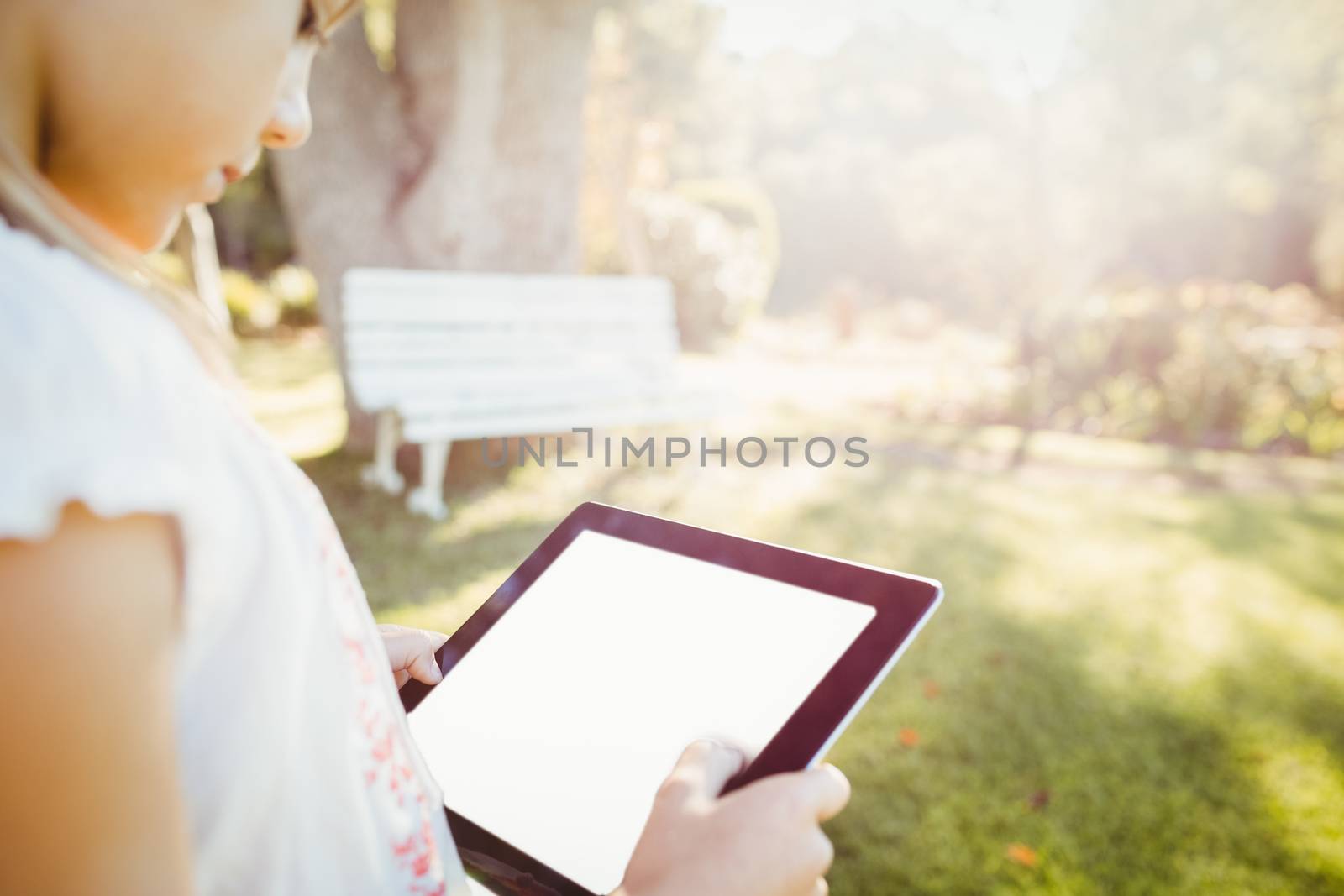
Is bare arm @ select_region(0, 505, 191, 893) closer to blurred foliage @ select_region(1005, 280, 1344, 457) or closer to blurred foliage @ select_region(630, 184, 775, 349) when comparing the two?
blurred foliage @ select_region(1005, 280, 1344, 457)

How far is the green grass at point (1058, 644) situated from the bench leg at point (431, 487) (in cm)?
12

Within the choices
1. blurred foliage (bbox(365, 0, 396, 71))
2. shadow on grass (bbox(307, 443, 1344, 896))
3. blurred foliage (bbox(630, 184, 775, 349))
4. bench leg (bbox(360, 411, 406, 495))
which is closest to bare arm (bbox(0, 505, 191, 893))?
shadow on grass (bbox(307, 443, 1344, 896))

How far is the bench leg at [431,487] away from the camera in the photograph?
14.6 feet

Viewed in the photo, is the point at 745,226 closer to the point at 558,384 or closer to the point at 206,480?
the point at 558,384

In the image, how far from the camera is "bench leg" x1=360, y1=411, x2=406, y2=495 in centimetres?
488

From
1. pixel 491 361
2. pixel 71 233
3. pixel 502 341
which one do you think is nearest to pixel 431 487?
pixel 491 361

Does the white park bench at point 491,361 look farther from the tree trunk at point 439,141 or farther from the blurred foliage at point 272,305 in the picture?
the blurred foliage at point 272,305

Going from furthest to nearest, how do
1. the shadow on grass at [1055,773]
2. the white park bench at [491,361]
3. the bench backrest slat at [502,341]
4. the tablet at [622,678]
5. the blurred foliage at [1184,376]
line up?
the blurred foliage at [1184,376] → the bench backrest slat at [502,341] → the white park bench at [491,361] → the shadow on grass at [1055,773] → the tablet at [622,678]

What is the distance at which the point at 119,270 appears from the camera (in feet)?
1.67

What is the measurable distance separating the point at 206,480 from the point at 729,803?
1.47ft

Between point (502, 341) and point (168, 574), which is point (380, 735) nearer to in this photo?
point (168, 574)

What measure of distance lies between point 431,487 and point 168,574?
419cm

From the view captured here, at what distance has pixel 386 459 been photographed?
4.92 meters

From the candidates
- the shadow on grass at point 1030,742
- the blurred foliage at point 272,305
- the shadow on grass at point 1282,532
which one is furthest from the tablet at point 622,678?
the blurred foliage at point 272,305
